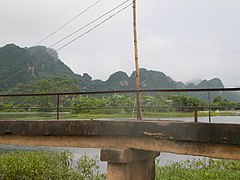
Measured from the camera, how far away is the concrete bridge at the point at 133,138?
5535mm

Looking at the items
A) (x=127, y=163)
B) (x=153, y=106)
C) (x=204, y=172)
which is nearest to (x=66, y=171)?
(x=204, y=172)

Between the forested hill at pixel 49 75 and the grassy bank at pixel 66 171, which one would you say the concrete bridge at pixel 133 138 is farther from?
the forested hill at pixel 49 75

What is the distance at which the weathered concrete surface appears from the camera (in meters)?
5.49

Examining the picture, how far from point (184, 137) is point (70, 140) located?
10.2 ft

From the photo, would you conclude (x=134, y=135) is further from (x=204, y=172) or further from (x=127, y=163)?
(x=204, y=172)

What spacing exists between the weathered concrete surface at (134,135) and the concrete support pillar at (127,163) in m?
0.24

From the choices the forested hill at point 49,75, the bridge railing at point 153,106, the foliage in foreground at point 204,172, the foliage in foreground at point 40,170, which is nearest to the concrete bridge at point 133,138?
the bridge railing at point 153,106

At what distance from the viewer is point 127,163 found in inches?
255

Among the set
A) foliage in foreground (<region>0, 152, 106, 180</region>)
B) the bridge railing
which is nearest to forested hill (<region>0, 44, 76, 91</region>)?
the bridge railing

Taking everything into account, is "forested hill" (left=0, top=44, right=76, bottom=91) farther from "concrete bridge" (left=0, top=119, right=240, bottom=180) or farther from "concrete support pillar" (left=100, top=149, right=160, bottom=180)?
"concrete support pillar" (left=100, top=149, right=160, bottom=180)

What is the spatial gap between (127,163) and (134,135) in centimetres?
64

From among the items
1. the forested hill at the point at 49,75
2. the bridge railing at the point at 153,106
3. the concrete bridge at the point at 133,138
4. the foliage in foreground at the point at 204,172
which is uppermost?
the forested hill at the point at 49,75

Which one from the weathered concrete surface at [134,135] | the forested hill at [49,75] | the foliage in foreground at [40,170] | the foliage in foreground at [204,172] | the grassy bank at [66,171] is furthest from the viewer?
the forested hill at [49,75]

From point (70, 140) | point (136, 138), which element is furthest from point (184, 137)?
point (70, 140)
